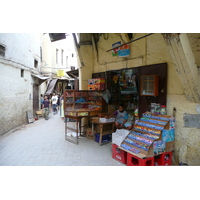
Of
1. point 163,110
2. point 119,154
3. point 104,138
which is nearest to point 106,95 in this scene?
point 104,138

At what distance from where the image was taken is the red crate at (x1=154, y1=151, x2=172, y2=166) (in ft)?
12.1

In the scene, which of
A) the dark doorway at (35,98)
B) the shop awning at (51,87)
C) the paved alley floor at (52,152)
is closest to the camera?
the paved alley floor at (52,152)

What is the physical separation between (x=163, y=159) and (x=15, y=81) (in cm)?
766

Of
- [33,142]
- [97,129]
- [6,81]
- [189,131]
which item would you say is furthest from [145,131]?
[6,81]

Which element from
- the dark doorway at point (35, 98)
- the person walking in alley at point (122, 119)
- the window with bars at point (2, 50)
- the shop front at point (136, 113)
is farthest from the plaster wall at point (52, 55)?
the person walking in alley at point (122, 119)

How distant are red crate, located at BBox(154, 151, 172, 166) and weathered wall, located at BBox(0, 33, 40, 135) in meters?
6.21

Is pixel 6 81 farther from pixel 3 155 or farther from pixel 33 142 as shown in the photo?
pixel 3 155

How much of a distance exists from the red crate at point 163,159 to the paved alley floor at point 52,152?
908 mm

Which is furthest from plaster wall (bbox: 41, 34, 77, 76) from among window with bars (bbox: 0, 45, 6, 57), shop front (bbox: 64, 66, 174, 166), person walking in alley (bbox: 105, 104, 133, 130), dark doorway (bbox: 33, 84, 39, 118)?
person walking in alley (bbox: 105, 104, 133, 130)

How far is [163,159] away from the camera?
12.1 feet

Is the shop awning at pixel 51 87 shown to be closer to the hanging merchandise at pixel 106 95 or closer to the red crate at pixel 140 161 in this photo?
the hanging merchandise at pixel 106 95

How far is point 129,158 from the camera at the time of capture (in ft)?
11.8

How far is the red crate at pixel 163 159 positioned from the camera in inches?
145

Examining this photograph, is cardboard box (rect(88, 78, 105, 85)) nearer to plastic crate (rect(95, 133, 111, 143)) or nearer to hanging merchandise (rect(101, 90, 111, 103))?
hanging merchandise (rect(101, 90, 111, 103))
